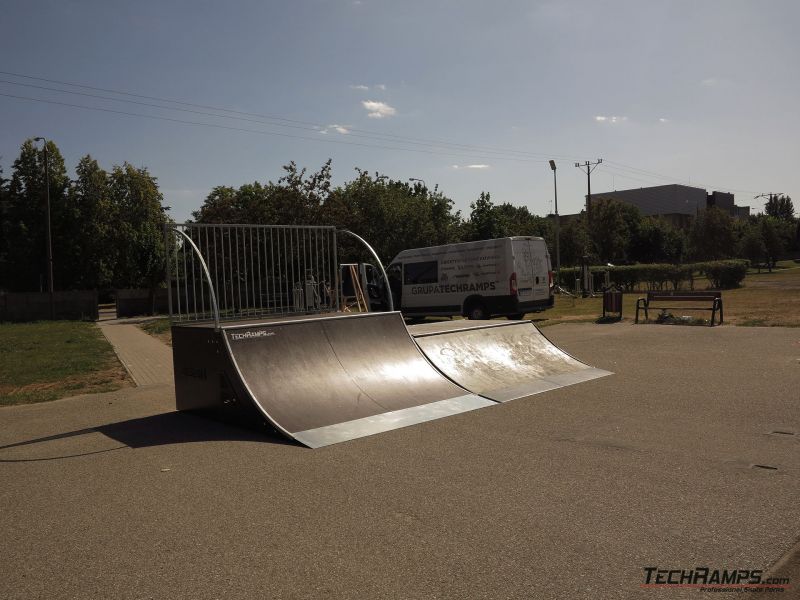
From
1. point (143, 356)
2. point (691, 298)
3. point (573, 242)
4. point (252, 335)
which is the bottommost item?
point (143, 356)

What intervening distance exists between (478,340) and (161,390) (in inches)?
203

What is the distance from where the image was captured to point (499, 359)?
9711mm

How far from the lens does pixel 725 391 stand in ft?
26.5

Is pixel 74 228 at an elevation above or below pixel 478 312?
above

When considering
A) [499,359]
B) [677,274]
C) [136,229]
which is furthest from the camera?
[136,229]

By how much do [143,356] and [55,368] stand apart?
2.63 meters

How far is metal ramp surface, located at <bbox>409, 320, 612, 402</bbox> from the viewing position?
28.9ft

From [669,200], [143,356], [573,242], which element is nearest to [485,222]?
[573,242]

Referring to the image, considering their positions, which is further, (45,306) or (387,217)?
(387,217)

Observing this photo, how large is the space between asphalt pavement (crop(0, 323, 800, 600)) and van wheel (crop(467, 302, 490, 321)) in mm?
10764

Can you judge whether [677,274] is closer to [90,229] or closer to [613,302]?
[613,302]

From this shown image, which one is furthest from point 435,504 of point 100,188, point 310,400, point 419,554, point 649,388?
point 100,188

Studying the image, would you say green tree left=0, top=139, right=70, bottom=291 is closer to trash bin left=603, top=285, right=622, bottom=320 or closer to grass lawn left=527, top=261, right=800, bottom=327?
grass lawn left=527, top=261, right=800, bottom=327

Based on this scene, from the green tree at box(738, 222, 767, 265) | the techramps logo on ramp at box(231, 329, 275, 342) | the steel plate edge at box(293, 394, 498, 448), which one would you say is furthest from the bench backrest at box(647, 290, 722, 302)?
the green tree at box(738, 222, 767, 265)
